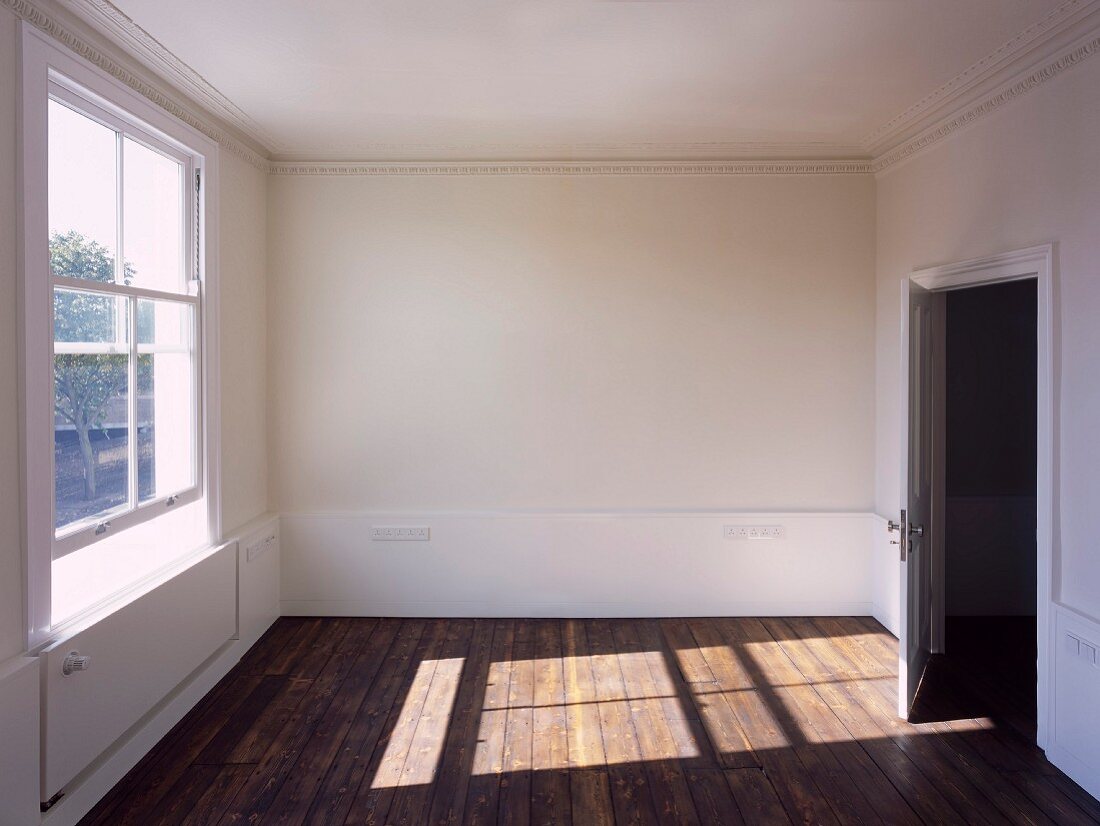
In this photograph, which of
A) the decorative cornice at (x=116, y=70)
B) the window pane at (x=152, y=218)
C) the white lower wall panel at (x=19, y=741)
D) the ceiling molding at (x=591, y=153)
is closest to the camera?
the white lower wall panel at (x=19, y=741)

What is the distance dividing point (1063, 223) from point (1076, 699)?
184 cm

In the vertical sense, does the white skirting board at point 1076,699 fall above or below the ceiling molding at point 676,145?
below

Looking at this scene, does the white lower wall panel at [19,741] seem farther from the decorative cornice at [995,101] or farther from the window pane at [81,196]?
the decorative cornice at [995,101]

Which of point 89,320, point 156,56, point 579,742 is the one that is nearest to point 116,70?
point 156,56

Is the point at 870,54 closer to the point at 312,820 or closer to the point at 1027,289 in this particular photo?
the point at 1027,289

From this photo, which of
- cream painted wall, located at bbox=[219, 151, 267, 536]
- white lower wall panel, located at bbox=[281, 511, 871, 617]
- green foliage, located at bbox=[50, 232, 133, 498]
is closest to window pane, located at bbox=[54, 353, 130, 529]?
green foliage, located at bbox=[50, 232, 133, 498]

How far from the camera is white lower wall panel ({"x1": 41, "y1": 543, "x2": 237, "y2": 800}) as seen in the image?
260cm

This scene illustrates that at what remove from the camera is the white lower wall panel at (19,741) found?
2.30 meters

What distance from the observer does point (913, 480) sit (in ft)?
11.9

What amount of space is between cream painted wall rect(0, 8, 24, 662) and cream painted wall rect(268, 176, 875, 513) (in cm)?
234

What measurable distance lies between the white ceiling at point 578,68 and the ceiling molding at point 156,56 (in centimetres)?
4

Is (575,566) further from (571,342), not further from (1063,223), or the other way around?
(1063,223)

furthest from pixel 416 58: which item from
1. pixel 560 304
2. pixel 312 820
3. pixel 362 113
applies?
pixel 312 820

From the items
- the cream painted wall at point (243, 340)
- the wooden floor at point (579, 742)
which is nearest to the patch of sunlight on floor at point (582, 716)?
the wooden floor at point (579, 742)
